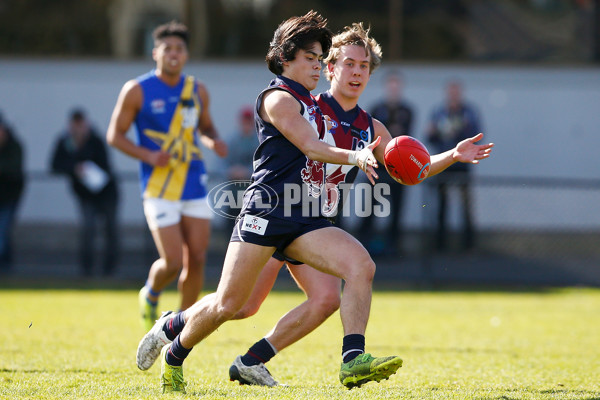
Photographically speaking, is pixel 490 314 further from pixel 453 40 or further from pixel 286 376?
pixel 453 40

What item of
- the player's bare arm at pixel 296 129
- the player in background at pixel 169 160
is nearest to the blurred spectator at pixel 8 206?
the player in background at pixel 169 160

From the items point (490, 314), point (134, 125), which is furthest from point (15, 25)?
point (490, 314)

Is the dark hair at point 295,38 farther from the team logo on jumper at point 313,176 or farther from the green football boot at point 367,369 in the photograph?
the green football boot at point 367,369

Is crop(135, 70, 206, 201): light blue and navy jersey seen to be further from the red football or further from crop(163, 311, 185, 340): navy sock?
the red football

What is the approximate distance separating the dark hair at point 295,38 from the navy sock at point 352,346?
1.60 metres

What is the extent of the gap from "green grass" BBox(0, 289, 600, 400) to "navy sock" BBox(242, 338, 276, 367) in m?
0.18

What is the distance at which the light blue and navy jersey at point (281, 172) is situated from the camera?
5.02 meters

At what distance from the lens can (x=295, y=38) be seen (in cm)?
510

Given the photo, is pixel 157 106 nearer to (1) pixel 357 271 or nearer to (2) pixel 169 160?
(2) pixel 169 160

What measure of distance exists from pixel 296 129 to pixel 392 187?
8201mm

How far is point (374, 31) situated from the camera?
1602 cm

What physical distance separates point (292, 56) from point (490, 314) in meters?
5.96

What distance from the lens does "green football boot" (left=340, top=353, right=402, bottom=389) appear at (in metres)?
4.70

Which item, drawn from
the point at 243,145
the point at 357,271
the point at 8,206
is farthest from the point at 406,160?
the point at 8,206
